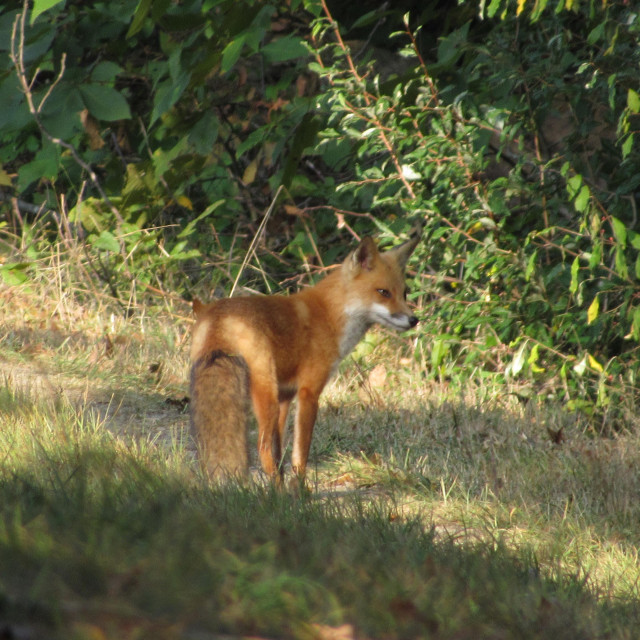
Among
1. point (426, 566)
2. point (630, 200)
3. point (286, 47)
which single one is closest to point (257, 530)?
point (426, 566)

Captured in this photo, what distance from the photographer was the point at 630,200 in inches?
241

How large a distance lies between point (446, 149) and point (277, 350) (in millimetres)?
2410

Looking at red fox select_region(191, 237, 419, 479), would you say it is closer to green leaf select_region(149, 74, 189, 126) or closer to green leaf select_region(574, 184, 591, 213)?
green leaf select_region(574, 184, 591, 213)

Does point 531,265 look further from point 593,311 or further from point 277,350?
point 277,350

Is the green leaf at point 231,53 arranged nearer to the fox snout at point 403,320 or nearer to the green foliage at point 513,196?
the green foliage at point 513,196

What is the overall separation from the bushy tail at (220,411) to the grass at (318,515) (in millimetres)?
183

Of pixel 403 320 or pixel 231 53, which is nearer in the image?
pixel 403 320

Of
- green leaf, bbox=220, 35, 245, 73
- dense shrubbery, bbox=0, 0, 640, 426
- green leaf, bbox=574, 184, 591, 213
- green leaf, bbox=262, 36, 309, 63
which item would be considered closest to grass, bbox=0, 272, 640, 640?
dense shrubbery, bbox=0, 0, 640, 426

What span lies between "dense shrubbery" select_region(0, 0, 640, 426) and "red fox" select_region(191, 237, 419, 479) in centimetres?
87

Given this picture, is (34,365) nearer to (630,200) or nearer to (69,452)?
(69,452)

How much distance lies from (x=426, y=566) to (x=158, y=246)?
636 cm

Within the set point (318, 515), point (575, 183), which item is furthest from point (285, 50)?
point (318, 515)

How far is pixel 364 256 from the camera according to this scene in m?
5.75

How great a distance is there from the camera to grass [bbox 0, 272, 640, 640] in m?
2.03
